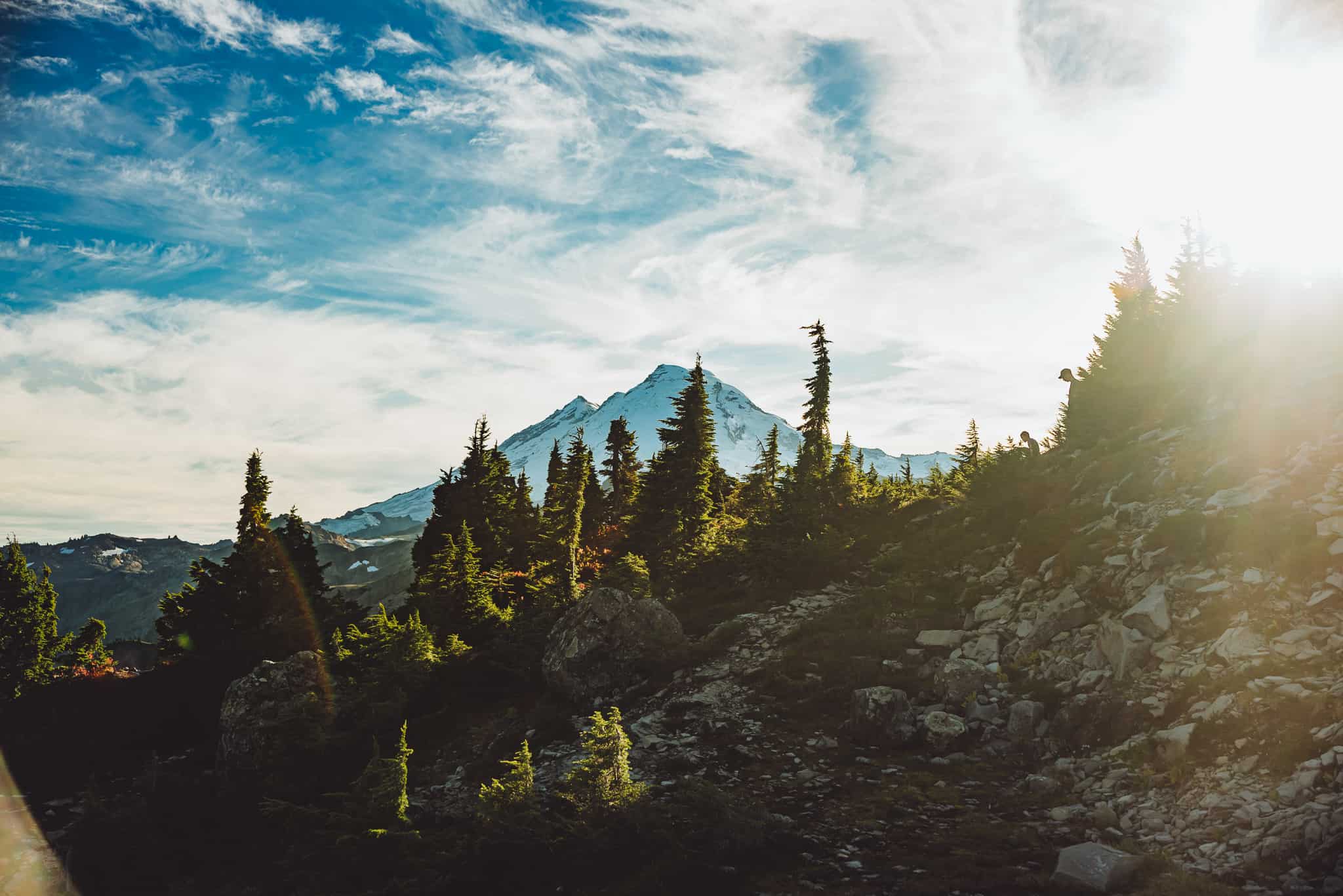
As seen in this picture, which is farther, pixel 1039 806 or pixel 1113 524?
pixel 1113 524

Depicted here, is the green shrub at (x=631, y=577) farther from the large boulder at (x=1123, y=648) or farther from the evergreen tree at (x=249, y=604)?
the large boulder at (x=1123, y=648)

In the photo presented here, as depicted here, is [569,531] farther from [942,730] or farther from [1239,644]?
[1239,644]

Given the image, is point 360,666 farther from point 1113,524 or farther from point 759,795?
point 1113,524

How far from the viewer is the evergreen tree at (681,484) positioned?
38688 mm

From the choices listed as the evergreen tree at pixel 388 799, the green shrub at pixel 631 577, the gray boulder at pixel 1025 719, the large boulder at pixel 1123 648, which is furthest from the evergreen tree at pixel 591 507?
the large boulder at pixel 1123 648

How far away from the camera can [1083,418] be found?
1351 inches

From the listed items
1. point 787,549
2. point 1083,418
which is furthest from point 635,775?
point 1083,418

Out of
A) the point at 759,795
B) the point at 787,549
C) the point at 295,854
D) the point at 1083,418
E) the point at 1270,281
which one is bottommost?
the point at 295,854

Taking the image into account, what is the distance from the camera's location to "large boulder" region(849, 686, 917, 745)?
18.2m

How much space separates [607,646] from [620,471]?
2990cm

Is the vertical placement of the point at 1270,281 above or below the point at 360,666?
above

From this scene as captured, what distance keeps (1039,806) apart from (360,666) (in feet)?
88.9

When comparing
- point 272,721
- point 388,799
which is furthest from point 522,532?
point 388,799

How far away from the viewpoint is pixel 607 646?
25.7 m
